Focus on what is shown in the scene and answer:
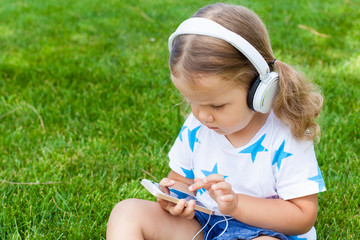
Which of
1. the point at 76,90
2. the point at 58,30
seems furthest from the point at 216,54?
the point at 58,30

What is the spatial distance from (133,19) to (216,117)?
10.7ft

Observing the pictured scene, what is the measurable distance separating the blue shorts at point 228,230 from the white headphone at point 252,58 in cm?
40

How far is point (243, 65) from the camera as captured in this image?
1.36 metres

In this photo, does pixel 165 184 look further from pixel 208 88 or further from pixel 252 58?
pixel 252 58

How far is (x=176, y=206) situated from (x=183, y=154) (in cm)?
28

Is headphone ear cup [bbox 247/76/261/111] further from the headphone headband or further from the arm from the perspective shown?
the arm

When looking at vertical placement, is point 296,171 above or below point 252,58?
below

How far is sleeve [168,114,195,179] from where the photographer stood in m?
1.70

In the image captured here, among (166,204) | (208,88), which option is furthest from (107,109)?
(208,88)

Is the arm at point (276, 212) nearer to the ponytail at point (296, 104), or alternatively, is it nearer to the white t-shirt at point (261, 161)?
the white t-shirt at point (261, 161)

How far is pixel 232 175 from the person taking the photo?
157cm

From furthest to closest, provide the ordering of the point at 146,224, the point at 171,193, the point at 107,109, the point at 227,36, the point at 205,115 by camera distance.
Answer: the point at 107,109 → the point at 171,193 → the point at 146,224 → the point at 205,115 → the point at 227,36

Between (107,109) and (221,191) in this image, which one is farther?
(107,109)

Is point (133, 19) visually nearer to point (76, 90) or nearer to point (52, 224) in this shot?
point (76, 90)
